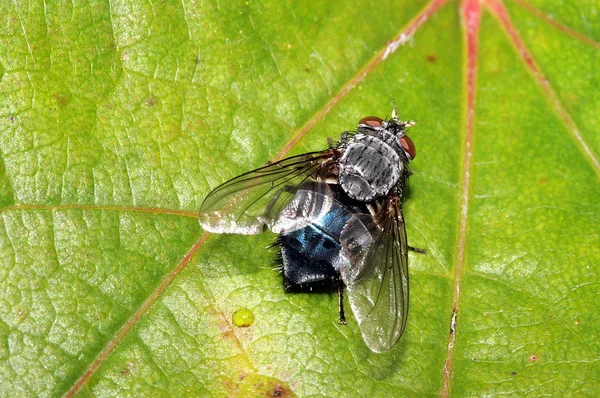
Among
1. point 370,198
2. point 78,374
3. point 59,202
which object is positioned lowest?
point 78,374

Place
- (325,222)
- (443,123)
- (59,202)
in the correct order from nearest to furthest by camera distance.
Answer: (59,202)
(325,222)
(443,123)

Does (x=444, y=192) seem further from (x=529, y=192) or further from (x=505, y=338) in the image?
(x=505, y=338)

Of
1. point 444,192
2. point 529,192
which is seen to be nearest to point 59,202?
point 444,192

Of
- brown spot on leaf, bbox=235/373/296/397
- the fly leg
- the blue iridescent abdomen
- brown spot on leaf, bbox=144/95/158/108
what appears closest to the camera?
brown spot on leaf, bbox=235/373/296/397

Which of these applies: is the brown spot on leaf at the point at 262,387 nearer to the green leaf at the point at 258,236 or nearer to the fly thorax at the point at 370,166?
the green leaf at the point at 258,236

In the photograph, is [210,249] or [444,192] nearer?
[210,249]

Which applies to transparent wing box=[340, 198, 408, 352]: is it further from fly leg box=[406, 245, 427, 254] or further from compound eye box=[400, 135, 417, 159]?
compound eye box=[400, 135, 417, 159]

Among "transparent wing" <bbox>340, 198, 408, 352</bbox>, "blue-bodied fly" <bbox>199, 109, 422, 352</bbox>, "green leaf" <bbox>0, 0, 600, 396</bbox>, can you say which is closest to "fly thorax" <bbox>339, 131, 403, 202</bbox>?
"blue-bodied fly" <bbox>199, 109, 422, 352</bbox>
